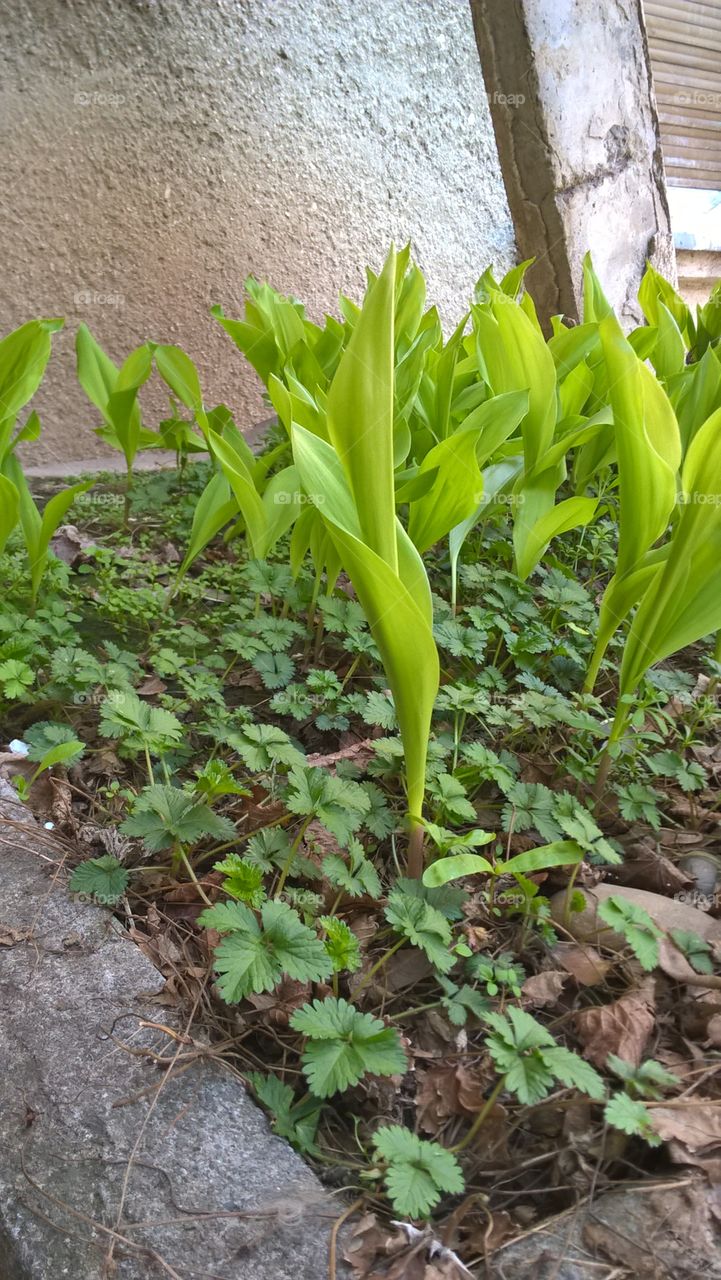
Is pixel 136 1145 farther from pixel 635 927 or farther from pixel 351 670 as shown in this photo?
pixel 351 670

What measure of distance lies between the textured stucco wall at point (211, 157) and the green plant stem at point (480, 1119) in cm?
230

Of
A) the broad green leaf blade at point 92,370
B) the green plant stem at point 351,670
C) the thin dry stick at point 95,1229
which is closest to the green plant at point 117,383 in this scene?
the broad green leaf blade at point 92,370

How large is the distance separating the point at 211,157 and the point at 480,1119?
2.74 metres

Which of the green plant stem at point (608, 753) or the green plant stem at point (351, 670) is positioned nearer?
the green plant stem at point (608, 753)

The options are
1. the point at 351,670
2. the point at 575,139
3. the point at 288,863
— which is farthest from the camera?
the point at 575,139

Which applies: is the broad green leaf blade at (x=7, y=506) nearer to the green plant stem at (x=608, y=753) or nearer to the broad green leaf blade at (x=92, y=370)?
the broad green leaf blade at (x=92, y=370)

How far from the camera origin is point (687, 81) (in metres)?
4.17

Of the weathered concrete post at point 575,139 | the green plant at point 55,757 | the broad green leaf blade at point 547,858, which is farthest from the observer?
the weathered concrete post at point 575,139

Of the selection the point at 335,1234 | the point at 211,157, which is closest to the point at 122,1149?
the point at 335,1234

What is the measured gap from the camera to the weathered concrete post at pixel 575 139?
2037 mm

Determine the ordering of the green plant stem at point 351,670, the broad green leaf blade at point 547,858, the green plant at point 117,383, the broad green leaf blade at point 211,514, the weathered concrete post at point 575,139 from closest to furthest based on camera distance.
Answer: the broad green leaf blade at point 547,858
the green plant stem at point 351,670
the broad green leaf blade at point 211,514
the green plant at point 117,383
the weathered concrete post at point 575,139

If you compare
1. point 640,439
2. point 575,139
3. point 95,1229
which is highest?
point 575,139

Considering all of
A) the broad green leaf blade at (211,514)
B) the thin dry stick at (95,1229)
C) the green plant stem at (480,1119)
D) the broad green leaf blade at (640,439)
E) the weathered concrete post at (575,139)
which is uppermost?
the weathered concrete post at (575,139)

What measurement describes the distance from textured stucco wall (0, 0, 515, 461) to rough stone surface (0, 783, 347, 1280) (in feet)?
6.70
